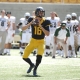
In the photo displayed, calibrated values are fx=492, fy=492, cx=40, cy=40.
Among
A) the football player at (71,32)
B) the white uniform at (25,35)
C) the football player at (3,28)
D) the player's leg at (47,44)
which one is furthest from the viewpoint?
the white uniform at (25,35)

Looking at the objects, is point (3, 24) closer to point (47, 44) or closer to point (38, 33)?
point (47, 44)

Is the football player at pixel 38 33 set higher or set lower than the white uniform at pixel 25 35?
higher

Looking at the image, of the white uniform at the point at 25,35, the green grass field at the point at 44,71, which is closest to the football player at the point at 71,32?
the white uniform at the point at 25,35

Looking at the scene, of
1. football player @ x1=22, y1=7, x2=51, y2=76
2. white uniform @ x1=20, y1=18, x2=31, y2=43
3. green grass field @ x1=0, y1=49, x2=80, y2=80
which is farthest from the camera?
white uniform @ x1=20, y1=18, x2=31, y2=43

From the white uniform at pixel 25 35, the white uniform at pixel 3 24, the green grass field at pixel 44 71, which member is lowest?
the green grass field at pixel 44 71

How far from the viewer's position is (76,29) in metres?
19.8

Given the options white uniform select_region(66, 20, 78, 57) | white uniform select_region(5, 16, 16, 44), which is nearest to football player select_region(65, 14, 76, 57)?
white uniform select_region(66, 20, 78, 57)

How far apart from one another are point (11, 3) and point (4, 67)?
11732mm

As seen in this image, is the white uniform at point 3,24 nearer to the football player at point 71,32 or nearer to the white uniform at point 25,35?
the white uniform at point 25,35

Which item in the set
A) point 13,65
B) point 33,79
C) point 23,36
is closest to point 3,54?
point 23,36

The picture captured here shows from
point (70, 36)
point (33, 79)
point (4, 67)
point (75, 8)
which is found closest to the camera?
point (33, 79)

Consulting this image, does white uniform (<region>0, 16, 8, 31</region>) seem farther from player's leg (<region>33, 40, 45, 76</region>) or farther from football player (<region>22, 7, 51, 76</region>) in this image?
player's leg (<region>33, 40, 45, 76</region>)

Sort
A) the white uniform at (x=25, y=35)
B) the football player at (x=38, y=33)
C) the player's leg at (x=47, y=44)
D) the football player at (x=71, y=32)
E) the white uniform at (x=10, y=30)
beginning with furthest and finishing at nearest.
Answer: the white uniform at (x=10, y=30) → the white uniform at (x=25, y=35) → the player's leg at (x=47, y=44) → the football player at (x=71, y=32) → the football player at (x=38, y=33)

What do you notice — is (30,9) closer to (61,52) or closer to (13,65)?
(61,52)
